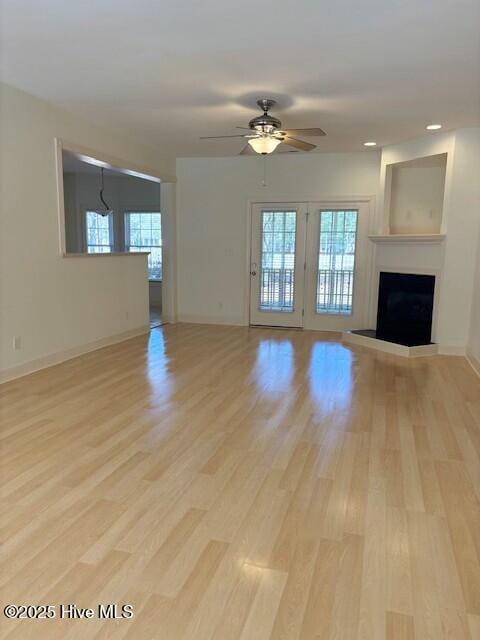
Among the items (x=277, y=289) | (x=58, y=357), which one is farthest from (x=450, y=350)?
(x=58, y=357)

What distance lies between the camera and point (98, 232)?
9703mm

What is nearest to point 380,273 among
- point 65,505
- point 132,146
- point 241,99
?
A: point 241,99

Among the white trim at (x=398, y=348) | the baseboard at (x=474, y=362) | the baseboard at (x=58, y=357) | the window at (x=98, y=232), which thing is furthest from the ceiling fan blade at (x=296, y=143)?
the window at (x=98, y=232)

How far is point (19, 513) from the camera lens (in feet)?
6.98

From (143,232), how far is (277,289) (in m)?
3.98

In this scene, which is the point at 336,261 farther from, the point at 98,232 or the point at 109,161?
the point at 98,232

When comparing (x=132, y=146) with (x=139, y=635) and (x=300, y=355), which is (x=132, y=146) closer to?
(x=300, y=355)

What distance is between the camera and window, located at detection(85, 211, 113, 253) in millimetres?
9633

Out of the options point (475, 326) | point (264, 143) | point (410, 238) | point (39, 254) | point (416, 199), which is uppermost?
point (264, 143)

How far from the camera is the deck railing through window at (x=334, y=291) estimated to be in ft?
22.2

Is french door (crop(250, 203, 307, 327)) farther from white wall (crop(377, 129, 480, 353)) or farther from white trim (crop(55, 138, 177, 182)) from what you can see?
white wall (crop(377, 129, 480, 353))

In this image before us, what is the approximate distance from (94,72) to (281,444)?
3223mm

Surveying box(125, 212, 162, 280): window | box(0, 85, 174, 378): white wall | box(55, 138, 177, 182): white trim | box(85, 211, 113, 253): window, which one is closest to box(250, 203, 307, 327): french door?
box(55, 138, 177, 182): white trim

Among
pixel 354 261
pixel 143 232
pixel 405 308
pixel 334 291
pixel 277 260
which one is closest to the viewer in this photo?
pixel 405 308
